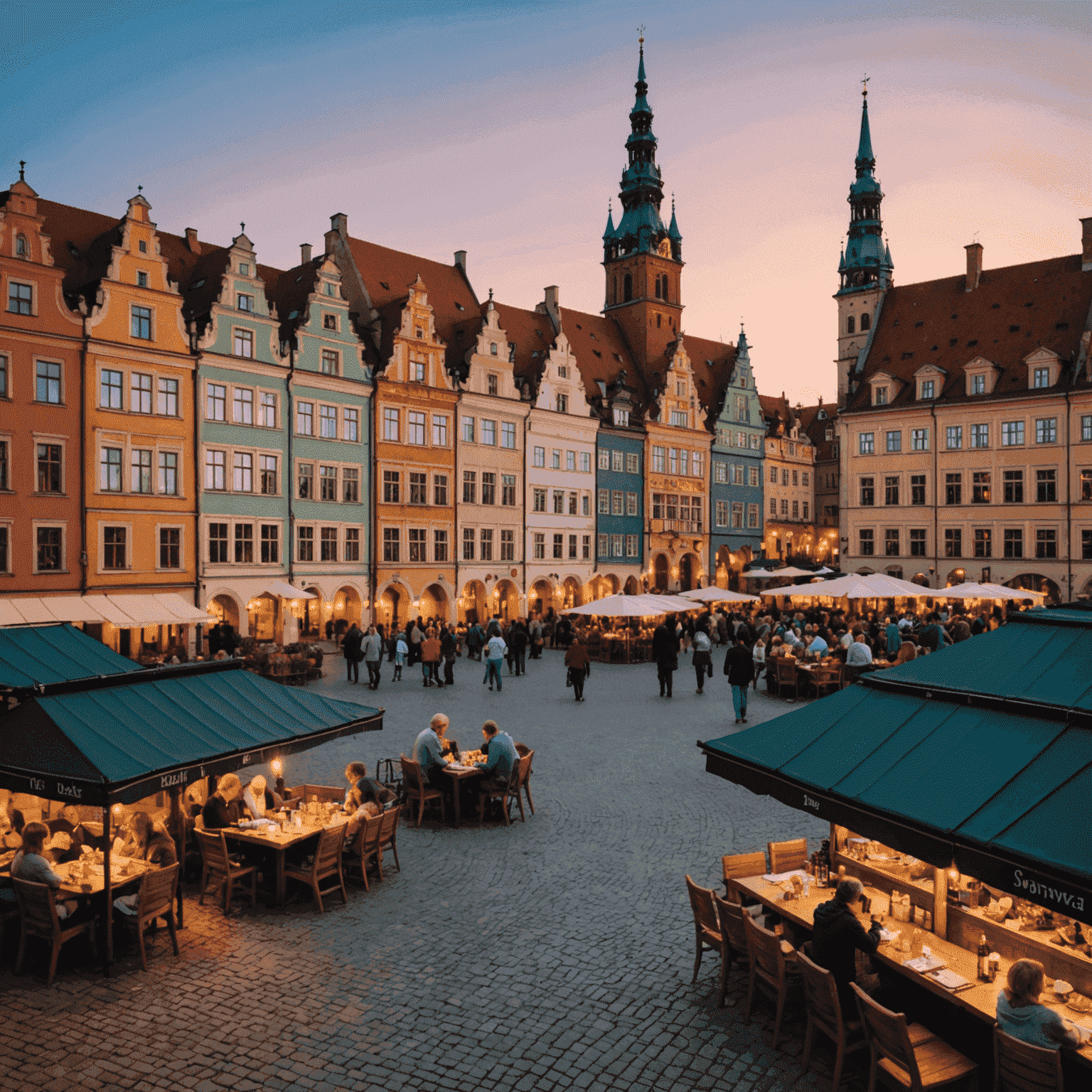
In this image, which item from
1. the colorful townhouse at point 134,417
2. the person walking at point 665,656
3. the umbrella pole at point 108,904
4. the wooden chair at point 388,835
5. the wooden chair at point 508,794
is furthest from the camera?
the colorful townhouse at point 134,417

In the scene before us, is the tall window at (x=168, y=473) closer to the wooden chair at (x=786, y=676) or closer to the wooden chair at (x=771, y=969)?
the wooden chair at (x=786, y=676)

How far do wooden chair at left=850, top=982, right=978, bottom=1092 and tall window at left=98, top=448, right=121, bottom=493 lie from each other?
28.5m

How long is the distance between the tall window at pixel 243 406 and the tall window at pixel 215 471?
1.49 m

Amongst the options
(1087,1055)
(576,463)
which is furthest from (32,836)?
(576,463)

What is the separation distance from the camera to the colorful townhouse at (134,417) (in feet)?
94.5

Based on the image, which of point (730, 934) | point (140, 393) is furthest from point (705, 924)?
point (140, 393)

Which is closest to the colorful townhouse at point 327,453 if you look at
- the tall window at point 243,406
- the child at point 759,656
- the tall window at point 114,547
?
the tall window at point 243,406

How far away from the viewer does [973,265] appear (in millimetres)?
50688

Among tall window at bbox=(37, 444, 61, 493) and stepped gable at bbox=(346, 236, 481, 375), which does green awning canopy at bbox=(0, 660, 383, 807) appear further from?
stepped gable at bbox=(346, 236, 481, 375)

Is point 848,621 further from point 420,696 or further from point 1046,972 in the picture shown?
→ point 1046,972

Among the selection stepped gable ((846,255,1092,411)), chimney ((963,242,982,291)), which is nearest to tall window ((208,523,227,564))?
stepped gable ((846,255,1092,411))

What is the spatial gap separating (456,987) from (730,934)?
2356 mm

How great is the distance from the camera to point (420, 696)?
2289 centimetres

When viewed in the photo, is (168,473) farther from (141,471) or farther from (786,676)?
(786,676)
